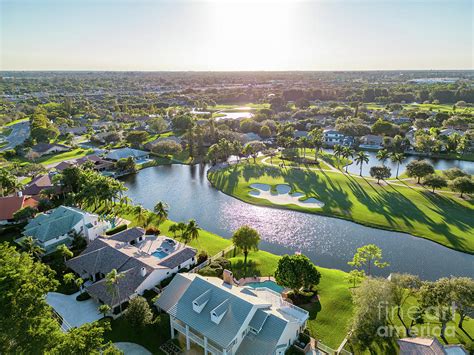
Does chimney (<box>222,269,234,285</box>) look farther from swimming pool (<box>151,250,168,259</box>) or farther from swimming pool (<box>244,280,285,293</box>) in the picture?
swimming pool (<box>151,250,168,259</box>)

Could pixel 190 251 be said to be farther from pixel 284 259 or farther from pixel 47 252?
pixel 47 252

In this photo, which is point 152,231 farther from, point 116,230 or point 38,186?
point 38,186

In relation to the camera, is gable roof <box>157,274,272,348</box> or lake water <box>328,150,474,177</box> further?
lake water <box>328,150,474,177</box>

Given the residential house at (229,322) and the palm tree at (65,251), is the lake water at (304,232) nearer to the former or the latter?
the residential house at (229,322)

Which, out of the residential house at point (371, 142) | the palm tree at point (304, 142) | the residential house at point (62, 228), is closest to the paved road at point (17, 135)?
the residential house at point (62, 228)

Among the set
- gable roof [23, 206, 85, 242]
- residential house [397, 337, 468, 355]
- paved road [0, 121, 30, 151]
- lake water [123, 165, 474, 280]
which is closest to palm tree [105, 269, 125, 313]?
gable roof [23, 206, 85, 242]
